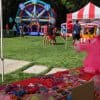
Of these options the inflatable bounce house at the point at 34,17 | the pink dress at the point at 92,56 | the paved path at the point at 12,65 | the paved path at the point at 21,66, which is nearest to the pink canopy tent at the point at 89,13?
the paved path at the point at 12,65

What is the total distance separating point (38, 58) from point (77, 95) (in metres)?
10.4

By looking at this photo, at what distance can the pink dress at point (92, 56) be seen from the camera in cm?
408

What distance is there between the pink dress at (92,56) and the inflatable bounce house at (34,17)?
25.4 metres

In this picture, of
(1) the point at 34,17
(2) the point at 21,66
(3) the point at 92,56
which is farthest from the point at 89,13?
(3) the point at 92,56

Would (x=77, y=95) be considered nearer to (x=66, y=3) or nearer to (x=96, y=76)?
(x=96, y=76)

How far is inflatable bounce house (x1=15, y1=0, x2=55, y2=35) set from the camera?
3001 centimetres

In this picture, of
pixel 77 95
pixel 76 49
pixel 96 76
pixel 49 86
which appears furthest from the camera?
pixel 76 49

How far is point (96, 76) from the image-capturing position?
393 centimetres

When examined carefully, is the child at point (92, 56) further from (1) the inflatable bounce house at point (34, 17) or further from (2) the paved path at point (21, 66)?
(1) the inflatable bounce house at point (34, 17)

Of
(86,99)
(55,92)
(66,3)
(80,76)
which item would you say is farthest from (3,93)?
(66,3)

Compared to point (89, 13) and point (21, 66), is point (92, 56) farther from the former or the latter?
point (89, 13)

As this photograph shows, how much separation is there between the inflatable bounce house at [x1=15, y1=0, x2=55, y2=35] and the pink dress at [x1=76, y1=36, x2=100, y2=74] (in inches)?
1001

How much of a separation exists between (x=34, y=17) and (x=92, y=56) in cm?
2647

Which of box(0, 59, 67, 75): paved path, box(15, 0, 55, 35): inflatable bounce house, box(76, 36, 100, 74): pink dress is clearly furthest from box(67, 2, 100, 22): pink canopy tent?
box(76, 36, 100, 74): pink dress
